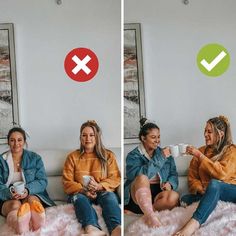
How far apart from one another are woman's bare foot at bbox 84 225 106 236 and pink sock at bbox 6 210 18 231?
226 mm

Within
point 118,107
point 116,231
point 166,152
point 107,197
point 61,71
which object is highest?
point 61,71

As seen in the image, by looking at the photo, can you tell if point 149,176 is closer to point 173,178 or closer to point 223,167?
point 173,178

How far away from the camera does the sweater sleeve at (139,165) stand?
1642 millimetres

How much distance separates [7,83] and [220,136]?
28.7 inches

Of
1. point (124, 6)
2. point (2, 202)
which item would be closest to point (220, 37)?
point (124, 6)

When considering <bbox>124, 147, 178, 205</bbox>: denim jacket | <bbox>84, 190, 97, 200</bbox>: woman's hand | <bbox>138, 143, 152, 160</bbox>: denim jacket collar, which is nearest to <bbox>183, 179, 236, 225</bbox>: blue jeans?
<bbox>124, 147, 178, 205</bbox>: denim jacket

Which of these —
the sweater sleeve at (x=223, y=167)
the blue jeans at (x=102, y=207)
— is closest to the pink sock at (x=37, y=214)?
the blue jeans at (x=102, y=207)

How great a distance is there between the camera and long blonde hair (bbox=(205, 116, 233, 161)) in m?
1.63

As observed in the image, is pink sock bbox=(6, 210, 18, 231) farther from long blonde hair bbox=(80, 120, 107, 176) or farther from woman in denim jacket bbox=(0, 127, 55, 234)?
long blonde hair bbox=(80, 120, 107, 176)

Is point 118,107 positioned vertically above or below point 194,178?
above

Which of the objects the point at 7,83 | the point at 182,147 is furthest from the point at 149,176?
the point at 7,83

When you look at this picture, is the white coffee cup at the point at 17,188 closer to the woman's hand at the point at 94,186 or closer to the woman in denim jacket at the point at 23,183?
the woman in denim jacket at the point at 23,183

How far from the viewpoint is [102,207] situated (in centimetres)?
161

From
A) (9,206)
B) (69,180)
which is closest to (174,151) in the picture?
(69,180)
